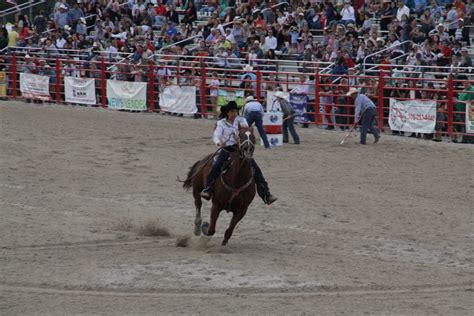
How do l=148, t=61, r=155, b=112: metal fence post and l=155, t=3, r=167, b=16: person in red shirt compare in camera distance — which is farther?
l=155, t=3, r=167, b=16: person in red shirt

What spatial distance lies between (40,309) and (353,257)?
4.09m

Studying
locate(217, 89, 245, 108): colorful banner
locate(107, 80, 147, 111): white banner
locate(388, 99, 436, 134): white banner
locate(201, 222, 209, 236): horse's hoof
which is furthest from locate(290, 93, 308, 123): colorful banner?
locate(201, 222, 209, 236): horse's hoof

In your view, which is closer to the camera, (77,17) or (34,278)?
(34,278)

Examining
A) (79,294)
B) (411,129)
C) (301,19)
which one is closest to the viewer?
(79,294)

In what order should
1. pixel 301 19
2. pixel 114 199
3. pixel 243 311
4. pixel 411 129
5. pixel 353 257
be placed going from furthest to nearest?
pixel 301 19, pixel 411 129, pixel 114 199, pixel 353 257, pixel 243 311

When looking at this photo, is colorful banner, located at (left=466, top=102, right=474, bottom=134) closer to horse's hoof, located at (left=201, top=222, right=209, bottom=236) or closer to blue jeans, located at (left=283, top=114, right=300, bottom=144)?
blue jeans, located at (left=283, top=114, right=300, bottom=144)

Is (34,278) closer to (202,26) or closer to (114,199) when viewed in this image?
(114,199)

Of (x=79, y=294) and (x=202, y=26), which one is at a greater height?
(x=202, y=26)

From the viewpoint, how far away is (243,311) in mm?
9734

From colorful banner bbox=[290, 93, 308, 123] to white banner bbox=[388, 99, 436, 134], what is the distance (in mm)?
2542

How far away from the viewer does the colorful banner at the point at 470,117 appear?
22370 millimetres

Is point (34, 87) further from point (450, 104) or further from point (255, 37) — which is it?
point (450, 104)

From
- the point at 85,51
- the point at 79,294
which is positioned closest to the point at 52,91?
the point at 85,51

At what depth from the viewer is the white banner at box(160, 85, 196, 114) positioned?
2777 cm
